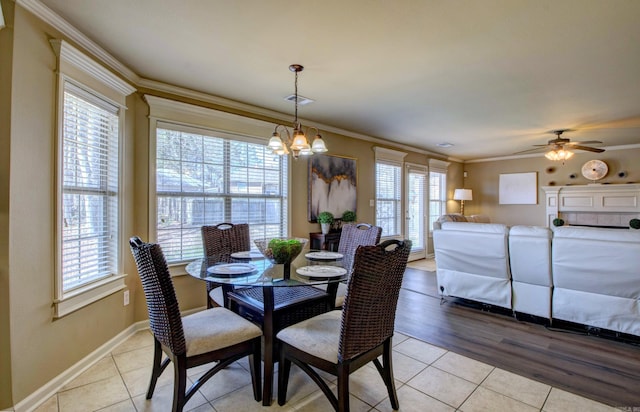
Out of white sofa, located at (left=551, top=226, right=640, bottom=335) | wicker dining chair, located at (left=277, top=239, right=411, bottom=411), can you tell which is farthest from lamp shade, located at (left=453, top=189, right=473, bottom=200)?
wicker dining chair, located at (left=277, top=239, right=411, bottom=411)

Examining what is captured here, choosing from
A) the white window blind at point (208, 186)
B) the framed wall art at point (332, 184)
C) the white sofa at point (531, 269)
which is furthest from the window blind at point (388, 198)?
the white sofa at point (531, 269)

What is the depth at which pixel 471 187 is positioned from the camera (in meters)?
8.09

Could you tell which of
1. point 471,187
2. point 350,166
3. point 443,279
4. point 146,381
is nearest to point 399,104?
point 350,166

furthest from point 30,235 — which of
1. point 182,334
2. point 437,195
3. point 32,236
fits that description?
point 437,195

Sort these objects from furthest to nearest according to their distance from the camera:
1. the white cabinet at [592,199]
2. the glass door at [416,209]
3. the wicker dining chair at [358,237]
Result: the glass door at [416,209]
the white cabinet at [592,199]
the wicker dining chair at [358,237]

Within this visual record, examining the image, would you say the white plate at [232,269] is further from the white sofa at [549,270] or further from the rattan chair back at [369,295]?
the white sofa at [549,270]

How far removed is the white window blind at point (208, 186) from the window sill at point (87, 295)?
576 mm

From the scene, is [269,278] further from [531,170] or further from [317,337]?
[531,170]

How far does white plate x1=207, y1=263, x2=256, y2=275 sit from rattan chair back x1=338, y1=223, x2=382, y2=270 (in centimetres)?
103

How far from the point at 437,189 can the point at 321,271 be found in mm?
5847

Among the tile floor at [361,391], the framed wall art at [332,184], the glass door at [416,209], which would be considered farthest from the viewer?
the glass door at [416,209]

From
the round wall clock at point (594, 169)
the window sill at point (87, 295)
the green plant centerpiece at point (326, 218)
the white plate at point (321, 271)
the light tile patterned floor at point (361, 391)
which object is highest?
the round wall clock at point (594, 169)

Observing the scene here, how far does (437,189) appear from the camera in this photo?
7.28 m

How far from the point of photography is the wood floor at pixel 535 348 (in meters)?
2.14
